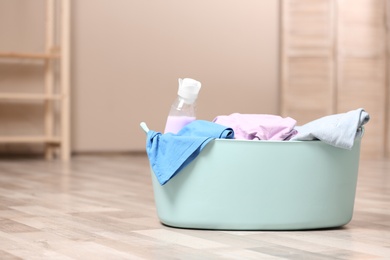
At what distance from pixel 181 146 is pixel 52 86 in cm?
324

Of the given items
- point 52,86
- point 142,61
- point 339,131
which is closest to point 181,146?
point 339,131

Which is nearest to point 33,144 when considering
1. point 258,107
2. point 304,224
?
point 258,107

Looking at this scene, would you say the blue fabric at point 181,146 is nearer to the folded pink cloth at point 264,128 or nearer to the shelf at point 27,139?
the folded pink cloth at point 264,128

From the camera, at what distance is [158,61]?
536 cm

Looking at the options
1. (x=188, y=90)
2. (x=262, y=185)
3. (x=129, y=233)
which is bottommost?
(x=129, y=233)

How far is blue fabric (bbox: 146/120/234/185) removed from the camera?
1883 millimetres

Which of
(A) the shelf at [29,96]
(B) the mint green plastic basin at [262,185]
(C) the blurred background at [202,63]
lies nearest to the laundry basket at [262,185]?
(B) the mint green plastic basin at [262,185]

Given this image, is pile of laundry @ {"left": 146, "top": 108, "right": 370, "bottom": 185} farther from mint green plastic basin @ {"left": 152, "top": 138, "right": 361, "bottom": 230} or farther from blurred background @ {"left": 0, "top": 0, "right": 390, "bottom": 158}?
blurred background @ {"left": 0, "top": 0, "right": 390, "bottom": 158}

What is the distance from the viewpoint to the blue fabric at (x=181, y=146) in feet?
6.18

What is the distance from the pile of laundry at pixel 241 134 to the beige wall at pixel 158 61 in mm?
3234

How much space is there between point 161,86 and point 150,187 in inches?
89.1

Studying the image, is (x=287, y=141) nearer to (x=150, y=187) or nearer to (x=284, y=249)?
(x=284, y=249)

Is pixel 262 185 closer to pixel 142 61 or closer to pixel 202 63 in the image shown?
pixel 142 61

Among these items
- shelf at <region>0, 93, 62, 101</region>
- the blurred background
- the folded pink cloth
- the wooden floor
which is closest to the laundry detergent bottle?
the folded pink cloth
